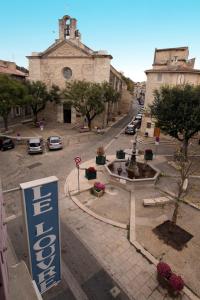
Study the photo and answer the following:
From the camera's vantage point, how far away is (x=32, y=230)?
5.36 meters

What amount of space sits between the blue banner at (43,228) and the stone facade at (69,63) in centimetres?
2869

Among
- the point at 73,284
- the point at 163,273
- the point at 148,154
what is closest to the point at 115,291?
the point at 73,284

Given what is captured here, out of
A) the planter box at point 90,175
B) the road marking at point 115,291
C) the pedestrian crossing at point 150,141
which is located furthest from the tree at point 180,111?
the road marking at point 115,291

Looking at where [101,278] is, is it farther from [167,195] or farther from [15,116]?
[15,116]

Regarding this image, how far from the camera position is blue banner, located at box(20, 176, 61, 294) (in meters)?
5.08

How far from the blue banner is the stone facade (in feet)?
94.1

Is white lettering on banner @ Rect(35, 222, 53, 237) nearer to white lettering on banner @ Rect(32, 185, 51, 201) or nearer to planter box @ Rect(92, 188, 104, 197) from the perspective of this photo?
white lettering on banner @ Rect(32, 185, 51, 201)

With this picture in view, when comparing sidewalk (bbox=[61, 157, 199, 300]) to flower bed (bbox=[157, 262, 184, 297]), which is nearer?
flower bed (bbox=[157, 262, 184, 297])

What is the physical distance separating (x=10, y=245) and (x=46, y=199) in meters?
5.05

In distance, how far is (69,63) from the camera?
32250 millimetres

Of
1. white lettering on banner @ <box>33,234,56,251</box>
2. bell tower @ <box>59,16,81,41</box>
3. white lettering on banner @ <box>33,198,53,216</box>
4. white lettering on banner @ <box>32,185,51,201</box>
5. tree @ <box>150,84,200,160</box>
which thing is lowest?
white lettering on banner @ <box>33,234,56,251</box>

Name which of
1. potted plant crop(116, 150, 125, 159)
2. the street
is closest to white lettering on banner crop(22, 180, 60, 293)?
the street

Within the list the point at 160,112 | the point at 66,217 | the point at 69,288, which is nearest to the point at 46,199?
the point at 69,288

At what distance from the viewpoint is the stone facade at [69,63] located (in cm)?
3078
